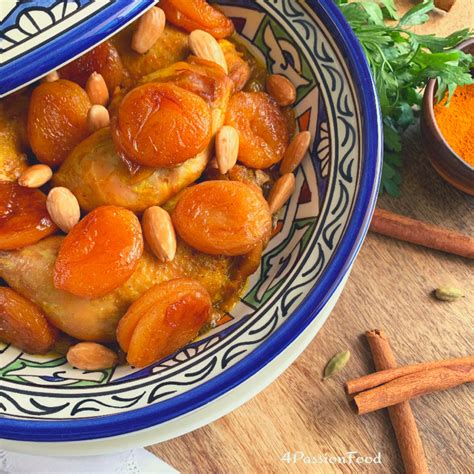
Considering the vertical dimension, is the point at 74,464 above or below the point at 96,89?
below

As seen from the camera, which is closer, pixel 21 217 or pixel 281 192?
pixel 21 217

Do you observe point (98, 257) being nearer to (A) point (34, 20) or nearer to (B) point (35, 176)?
(B) point (35, 176)

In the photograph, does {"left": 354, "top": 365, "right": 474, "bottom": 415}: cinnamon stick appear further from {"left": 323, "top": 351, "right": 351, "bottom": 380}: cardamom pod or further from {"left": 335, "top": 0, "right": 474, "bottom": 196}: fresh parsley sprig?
{"left": 335, "top": 0, "right": 474, "bottom": 196}: fresh parsley sprig

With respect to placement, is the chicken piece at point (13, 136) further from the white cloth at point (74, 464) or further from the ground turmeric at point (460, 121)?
the ground turmeric at point (460, 121)

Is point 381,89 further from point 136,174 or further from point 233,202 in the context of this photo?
point 136,174

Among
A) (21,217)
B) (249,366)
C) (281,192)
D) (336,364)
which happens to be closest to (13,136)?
(21,217)

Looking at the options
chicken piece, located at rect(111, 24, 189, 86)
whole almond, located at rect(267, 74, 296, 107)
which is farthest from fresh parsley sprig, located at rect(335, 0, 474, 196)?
chicken piece, located at rect(111, 24, 189, 86)
